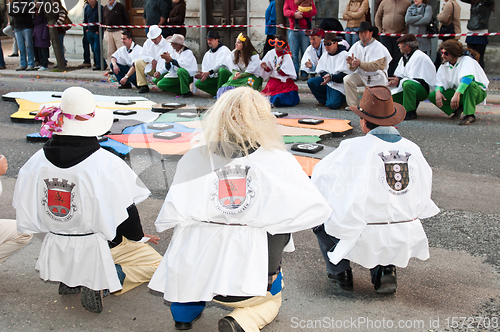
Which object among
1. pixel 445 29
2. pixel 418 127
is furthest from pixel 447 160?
pixel 445 29

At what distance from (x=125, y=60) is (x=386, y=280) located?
879cm

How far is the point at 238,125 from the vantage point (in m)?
2.33

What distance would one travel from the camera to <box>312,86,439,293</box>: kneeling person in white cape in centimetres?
279

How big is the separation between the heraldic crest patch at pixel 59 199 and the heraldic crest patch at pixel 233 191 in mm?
806

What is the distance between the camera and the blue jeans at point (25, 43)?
1271 centimetres

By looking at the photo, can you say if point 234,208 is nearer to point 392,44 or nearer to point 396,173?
point 396,173

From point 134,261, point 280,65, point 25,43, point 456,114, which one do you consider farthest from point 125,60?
point 134,261

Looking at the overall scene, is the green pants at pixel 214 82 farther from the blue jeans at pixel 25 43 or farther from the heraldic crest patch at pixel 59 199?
the heraldic crest patch at pixel 59 199

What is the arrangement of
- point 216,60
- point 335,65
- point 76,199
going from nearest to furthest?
1. point 76,199
2. point 335,65
3. point 216,60

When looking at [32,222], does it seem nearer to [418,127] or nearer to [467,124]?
[418,127]

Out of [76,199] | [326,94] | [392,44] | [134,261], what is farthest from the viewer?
[392,44]

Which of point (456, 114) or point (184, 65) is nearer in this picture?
point (456, 114)

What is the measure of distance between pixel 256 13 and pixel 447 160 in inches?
341

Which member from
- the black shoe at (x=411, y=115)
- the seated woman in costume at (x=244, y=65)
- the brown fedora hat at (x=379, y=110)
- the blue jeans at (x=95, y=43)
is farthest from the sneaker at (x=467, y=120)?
the blue jeans at (x=95, y=43)
